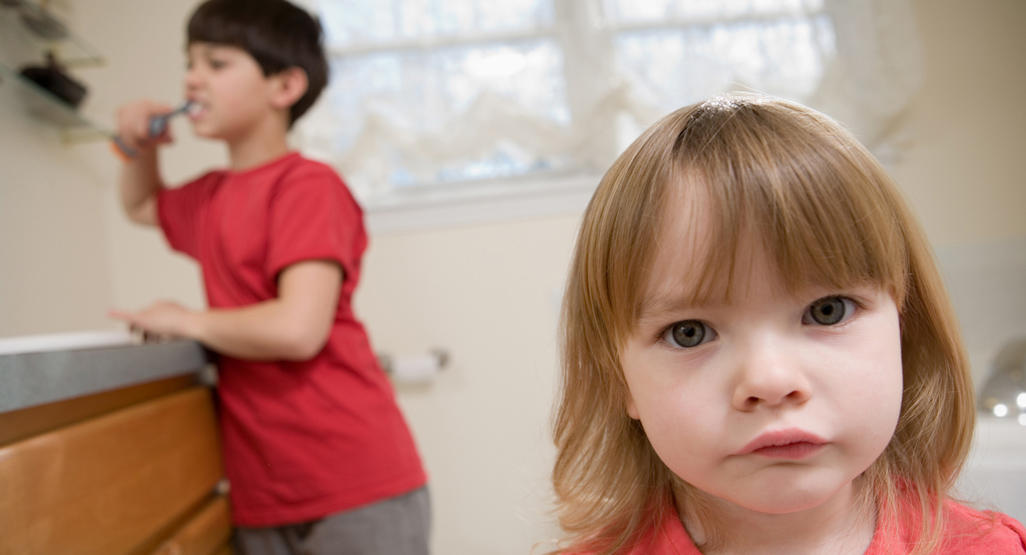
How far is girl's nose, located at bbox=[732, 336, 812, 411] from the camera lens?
0.43 metres

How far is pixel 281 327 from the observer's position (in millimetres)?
842

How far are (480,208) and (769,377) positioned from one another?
1.15m

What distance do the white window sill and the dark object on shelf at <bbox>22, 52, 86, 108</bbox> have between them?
546 mm

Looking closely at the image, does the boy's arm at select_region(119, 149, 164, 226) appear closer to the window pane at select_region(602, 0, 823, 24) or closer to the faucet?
the window pane at select_region(602, 0, 823, 24)

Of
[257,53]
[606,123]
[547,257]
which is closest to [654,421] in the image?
[257,53]

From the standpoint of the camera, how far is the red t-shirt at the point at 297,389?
89 centimetres

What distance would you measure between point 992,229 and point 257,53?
4.69 ft

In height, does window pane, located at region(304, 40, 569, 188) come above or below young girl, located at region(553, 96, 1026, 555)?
above

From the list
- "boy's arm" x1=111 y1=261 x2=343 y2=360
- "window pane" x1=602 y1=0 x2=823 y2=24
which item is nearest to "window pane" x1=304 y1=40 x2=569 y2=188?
"window pane" x1=602 y1=0 x2=823 y2=24

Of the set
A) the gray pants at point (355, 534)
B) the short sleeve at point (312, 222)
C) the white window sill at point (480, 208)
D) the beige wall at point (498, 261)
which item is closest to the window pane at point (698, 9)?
the beige wall at point (498, 261)

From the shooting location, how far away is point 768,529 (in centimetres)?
53

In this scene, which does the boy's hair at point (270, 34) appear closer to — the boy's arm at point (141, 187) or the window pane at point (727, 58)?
the boy's arm at point (141, 187)

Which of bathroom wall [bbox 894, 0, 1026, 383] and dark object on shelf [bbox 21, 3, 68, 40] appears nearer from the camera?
dark object on shelf [bbox 21, 3, 68, 40]

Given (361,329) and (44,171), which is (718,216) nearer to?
(361,329)
